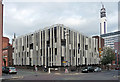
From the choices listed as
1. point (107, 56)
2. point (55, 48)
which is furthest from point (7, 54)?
point (107, 56)

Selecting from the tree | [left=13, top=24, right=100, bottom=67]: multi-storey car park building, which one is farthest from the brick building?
the tree

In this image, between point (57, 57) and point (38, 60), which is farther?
point (38, 60)

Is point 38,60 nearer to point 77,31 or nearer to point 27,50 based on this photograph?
point 27,50

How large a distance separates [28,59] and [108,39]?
141182mm

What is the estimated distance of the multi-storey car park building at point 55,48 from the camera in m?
46.9

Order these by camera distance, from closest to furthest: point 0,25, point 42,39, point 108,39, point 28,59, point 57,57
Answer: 1. point 0,25
2. point 57,57
3. point 42,39
4. point 28,59
5. point 108,39

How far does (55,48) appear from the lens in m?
47.3

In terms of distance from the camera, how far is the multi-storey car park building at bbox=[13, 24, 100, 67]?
46.9 metres

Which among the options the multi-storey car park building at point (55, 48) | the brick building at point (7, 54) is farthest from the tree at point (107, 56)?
the brick building at point (7, 54)

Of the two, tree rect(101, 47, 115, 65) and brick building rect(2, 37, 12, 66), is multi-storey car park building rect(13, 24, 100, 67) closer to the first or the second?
tree rect(101, 47, 115, 65)

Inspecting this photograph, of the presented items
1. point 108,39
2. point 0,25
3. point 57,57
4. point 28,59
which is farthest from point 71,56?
point 108,39

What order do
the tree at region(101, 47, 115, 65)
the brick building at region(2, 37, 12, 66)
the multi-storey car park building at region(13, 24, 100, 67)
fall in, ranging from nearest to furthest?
1. the multi-storey car park building at region(13, 24, 100, 67)
2. the tree at region(101, 47, 115, 65)
3. the brick building at region(2, 37, 12, 66)

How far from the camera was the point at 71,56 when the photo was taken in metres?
48.9

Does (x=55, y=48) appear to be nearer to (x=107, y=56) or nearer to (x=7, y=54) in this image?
(x=107, y=56)
